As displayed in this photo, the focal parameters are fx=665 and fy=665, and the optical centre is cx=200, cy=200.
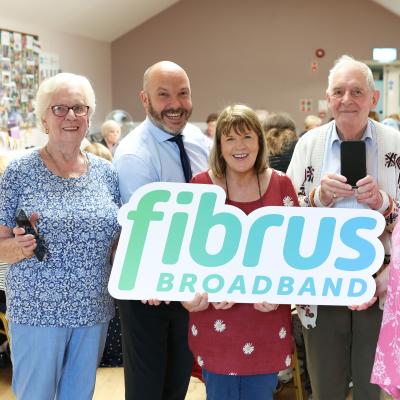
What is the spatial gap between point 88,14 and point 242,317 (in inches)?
296

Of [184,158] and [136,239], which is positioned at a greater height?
[184,158]

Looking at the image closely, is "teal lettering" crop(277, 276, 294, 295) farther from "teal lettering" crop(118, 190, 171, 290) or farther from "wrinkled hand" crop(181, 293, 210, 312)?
"teal lettering" crop(118, 190, 171, 290)

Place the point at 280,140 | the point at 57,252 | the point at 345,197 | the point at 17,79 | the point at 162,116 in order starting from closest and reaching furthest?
the point at 57,252 < the point at 345,197 < the point at 162,116 < the point at 280,140 < the point at 17,79

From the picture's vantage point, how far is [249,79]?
11.4 m

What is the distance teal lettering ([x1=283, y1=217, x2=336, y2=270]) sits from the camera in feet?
6.87

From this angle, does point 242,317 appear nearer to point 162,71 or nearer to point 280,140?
point 162,71

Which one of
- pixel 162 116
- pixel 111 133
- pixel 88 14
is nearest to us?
pixel 162 116

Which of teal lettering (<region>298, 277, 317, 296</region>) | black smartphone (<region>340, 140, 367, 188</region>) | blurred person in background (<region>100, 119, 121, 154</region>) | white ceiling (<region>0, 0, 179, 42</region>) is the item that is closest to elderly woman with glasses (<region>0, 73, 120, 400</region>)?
teal lettering (<region>298, 277, 317, 296</region>)

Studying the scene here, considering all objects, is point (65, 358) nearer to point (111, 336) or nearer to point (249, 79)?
point (111, 336)

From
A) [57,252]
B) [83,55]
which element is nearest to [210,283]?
[57,252]

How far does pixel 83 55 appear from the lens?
9984 mm

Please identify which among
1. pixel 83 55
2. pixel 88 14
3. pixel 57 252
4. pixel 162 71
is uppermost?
pixel 88 14

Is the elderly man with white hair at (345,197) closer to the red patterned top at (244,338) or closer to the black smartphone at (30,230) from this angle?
the red patterned top at (244,338)

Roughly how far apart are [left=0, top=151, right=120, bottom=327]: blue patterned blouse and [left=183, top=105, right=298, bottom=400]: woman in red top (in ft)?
1.13
